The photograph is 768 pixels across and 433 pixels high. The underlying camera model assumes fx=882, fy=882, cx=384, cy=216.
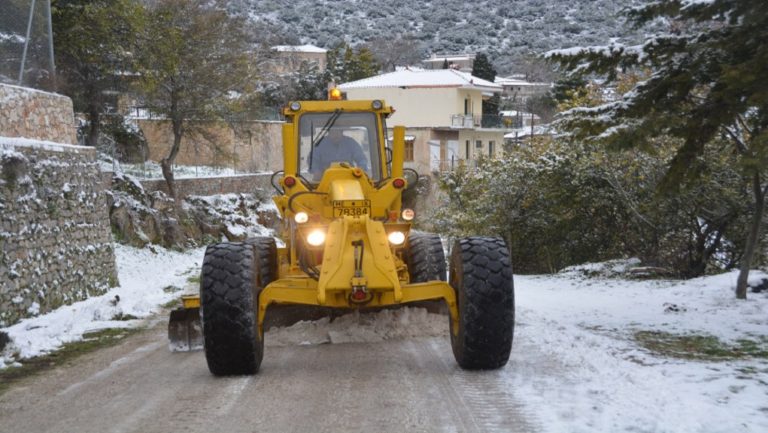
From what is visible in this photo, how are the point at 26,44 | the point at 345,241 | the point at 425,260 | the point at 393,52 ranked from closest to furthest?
the point at 345,241 < the point at 425,260 < the point at 26,44 < the point at 393,52

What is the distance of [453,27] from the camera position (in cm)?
12550

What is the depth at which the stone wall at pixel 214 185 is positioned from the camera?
27641mm

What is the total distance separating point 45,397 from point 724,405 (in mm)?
5392

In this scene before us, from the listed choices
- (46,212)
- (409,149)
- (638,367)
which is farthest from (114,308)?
(409,149)

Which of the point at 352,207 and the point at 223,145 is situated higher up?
the point at 223,145

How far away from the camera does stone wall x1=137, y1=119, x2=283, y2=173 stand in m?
30.7

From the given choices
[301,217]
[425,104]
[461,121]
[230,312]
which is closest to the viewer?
[230,312]

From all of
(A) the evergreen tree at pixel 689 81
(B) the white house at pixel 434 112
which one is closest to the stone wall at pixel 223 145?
(B) the white house at pixel 434 112

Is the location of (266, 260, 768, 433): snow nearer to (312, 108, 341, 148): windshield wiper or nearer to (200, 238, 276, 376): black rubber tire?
(200, 238, 276, 376): black rubber tire

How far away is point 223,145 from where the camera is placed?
1228 inches

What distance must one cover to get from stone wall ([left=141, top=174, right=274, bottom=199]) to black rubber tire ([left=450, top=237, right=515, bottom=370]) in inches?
761

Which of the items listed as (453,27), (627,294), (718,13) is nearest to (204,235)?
(627,294)

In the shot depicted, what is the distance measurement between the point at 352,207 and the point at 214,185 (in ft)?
79.0

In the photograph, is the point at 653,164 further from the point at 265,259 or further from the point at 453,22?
the point at 453,22
